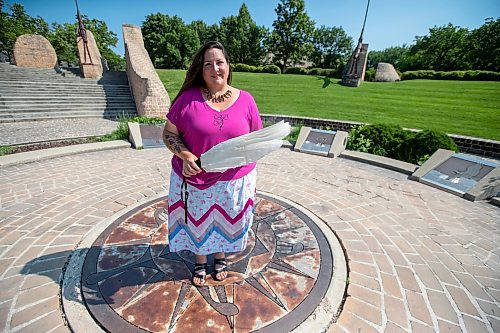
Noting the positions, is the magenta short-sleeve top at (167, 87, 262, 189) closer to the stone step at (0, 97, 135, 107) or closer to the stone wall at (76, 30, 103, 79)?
the stone step at (0, 97, 135, 107)

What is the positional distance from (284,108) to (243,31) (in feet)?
120

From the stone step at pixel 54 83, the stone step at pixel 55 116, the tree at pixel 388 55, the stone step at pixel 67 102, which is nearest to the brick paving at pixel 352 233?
the stone step at pixel 55 116

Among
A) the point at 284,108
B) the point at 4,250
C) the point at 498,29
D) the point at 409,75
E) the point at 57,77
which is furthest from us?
the point at 498,29

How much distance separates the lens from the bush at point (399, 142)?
5996 mm

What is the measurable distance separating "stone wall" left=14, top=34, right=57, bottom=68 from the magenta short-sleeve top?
24721mm

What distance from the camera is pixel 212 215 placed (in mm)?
2076

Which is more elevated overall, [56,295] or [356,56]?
[356,56]

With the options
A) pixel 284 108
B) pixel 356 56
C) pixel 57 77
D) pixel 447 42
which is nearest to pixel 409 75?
pixel 356 56

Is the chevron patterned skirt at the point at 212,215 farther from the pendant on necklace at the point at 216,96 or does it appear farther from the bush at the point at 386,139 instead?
the bush at the point at 386,139

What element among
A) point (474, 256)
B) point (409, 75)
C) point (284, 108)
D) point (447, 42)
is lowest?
point (474, 256)

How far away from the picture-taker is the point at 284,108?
12.5 meters

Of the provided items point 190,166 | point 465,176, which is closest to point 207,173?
point 190,166

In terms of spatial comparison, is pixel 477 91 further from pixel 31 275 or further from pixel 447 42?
pixel 447 42

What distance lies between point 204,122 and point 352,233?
253cm
